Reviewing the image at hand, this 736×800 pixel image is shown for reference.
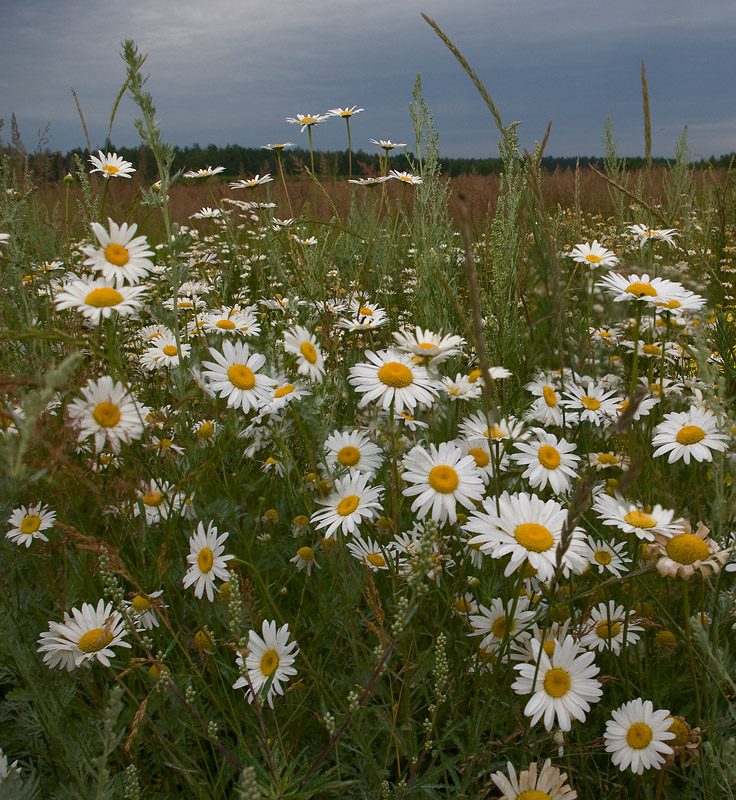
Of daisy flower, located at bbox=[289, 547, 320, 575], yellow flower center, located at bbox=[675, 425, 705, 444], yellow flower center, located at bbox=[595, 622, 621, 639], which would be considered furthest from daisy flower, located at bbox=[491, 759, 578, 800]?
yellow flower center, located at bbox=[675, 425, 705, 444]

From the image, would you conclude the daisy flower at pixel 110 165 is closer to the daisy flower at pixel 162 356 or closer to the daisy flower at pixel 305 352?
the daisy flower at pixel 162 356

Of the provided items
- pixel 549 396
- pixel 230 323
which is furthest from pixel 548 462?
pixel 230 323

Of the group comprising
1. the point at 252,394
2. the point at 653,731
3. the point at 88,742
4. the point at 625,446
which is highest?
the point at 252,394

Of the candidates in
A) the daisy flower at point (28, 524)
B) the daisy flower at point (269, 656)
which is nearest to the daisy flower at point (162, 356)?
the daisy flower at point (28, 524)

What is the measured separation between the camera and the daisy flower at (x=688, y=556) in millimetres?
1201

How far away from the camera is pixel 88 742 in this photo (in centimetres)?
140

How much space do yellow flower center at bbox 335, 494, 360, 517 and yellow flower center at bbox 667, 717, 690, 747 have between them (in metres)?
0.82

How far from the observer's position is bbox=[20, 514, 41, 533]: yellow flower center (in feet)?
5.61

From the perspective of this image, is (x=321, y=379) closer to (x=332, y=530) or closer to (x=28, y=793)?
(x=332, y=530)

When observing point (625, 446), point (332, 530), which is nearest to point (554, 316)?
point (332, 530)

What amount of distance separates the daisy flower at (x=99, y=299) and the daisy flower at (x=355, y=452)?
25.1 inches

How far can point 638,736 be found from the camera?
3.94 feet

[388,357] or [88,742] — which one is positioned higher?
[388,357]

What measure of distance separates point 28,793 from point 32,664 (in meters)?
0.28
